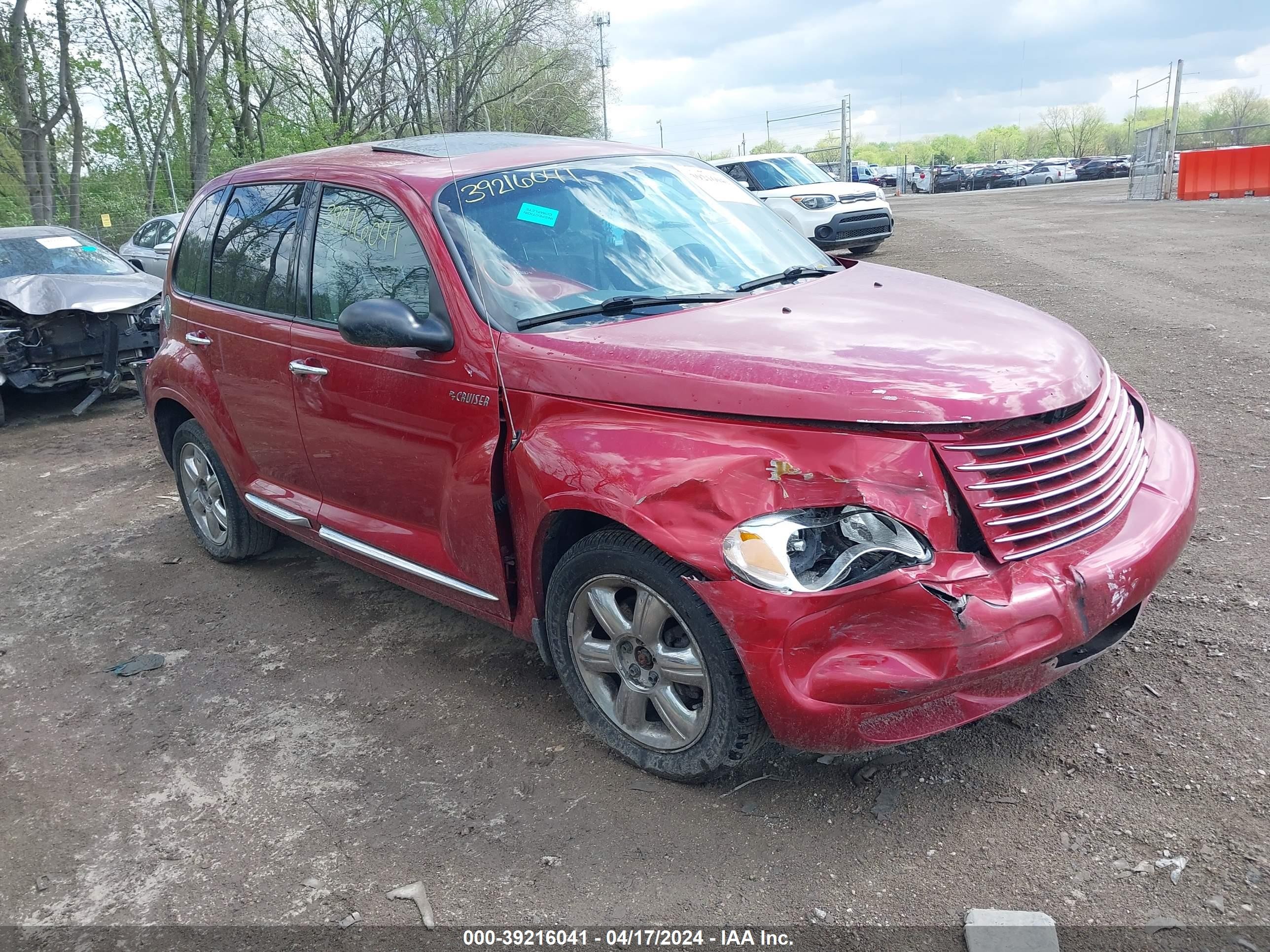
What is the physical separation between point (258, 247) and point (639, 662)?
8.62 feet

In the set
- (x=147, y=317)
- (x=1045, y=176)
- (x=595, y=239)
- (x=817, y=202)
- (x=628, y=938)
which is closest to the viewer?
(x=628, y=938)

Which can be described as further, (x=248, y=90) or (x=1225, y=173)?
(x=248, y=90)

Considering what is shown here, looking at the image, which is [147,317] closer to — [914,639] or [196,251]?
[196,251]

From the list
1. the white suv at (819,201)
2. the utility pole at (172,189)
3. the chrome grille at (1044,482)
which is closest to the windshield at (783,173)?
the white suv at (819,201)

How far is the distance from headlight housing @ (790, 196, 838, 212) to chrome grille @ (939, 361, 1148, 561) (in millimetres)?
12951

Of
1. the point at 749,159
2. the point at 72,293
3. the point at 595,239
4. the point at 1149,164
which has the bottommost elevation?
the point at 72,293

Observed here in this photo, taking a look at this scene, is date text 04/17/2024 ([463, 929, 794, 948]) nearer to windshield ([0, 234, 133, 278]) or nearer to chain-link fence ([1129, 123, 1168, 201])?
windshield ([0, 234, 133, 278])

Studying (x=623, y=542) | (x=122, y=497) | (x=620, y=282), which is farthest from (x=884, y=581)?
(x=122, y=497)

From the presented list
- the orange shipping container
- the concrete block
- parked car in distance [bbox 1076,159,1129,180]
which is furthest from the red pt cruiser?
parked car in distance [bbox 1076,159,1129,180]

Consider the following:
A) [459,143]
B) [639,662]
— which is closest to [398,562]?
[639,662]

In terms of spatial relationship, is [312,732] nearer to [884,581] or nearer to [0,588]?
[884,581]

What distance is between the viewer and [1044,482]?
8.74 feet

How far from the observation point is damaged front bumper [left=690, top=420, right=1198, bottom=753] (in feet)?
8.13

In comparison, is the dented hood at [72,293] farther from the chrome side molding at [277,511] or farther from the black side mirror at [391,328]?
the black side mirror at [391,328]
